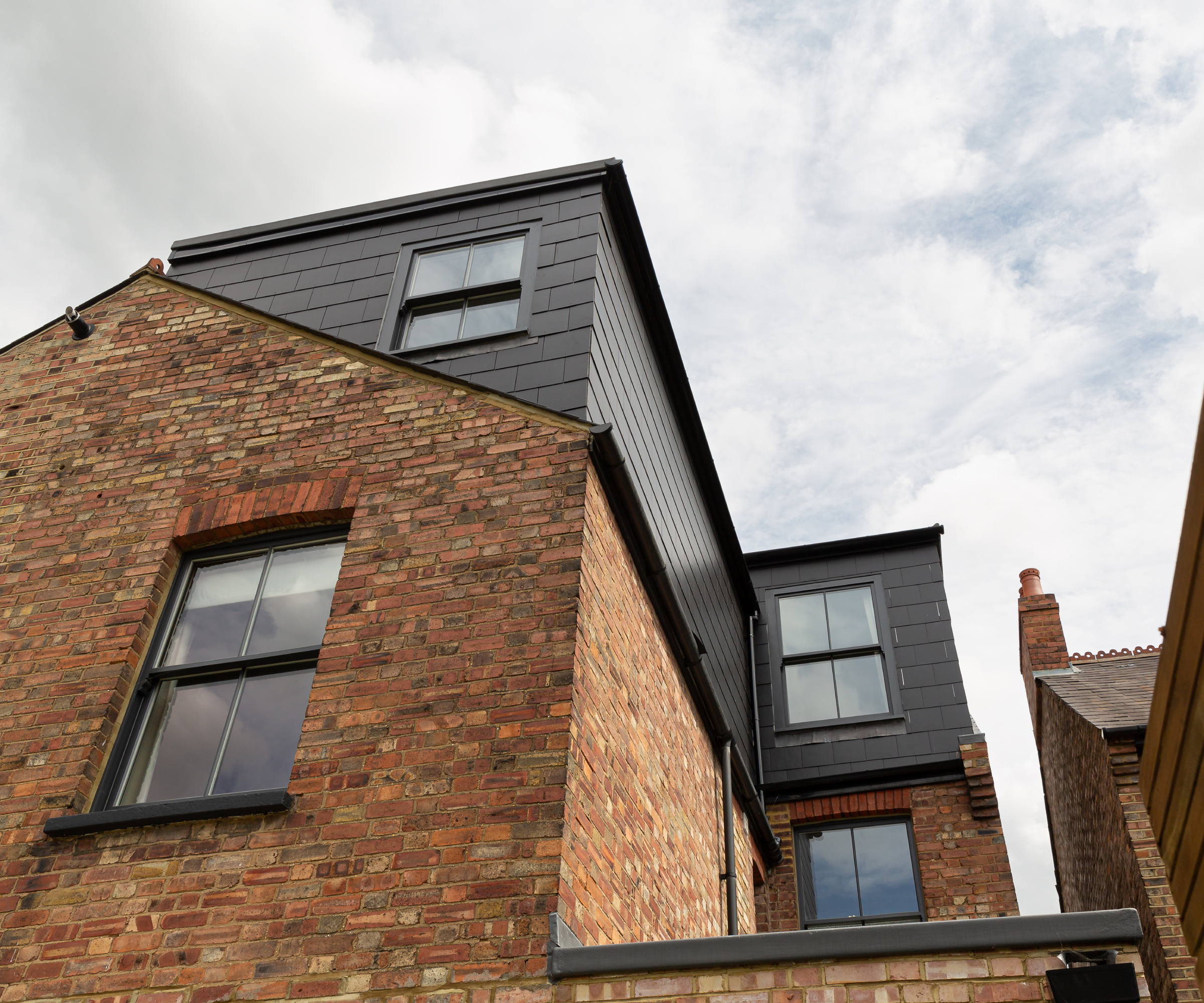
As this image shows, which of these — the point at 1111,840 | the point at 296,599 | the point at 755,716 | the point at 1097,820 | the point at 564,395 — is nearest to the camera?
the point at 296,599

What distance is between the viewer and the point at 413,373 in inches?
269

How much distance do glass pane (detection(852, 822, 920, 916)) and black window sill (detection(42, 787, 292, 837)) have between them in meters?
7.02

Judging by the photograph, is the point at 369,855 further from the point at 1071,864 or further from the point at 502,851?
the point at 1071,864

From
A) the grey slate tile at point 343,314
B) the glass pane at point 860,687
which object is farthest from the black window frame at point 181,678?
the glass pane at point 860,687

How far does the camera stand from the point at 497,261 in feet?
25.9

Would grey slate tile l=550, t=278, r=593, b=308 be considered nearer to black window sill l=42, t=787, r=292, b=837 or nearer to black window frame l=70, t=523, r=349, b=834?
black window frame l=70, t=523, r=349, b=834

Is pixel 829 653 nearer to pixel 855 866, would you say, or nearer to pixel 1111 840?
pixel 855 866

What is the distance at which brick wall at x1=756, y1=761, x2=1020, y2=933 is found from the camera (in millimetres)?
9555

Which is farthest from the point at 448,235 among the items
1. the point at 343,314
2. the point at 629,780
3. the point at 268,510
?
the point at 629,780

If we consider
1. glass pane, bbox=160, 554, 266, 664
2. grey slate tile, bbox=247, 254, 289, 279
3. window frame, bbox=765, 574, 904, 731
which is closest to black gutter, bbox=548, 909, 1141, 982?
glass pane, bbox=160, 554, 266, 664

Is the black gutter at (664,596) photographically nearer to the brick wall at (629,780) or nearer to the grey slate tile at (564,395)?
the brick wall at (629,780)

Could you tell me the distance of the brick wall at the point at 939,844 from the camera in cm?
955

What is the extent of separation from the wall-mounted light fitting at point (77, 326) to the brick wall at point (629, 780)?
15.1ft

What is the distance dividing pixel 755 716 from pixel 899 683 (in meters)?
1.69
